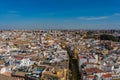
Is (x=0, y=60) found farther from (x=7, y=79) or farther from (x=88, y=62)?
(x=88, y=62)

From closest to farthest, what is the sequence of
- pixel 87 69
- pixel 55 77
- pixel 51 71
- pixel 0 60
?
pixel 55 77 < pixel 51 71 < pixel 87 69 < pixel 0 60

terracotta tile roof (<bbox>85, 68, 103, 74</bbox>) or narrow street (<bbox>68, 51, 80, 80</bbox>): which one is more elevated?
terracotta tile roof (<bbox>85, 68, 103, 74</bbox>)

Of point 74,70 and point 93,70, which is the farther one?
point 74,70

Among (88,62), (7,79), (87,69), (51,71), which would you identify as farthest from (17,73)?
(88,62)

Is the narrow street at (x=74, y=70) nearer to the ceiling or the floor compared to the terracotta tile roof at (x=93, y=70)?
nearer to the floor

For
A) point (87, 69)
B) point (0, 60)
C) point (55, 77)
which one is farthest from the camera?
Result: point (0, 60)

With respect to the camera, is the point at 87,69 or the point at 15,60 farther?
the point at 15,60

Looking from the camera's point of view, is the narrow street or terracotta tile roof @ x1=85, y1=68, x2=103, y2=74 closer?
terracotta tile roof @ x1=85, y1=68, x2=103, y2=74

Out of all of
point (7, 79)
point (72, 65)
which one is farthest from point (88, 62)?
point (7, 79)

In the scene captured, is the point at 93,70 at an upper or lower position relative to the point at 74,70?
upper

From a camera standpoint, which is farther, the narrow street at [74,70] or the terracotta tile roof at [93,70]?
the narrow street at [74,70]
